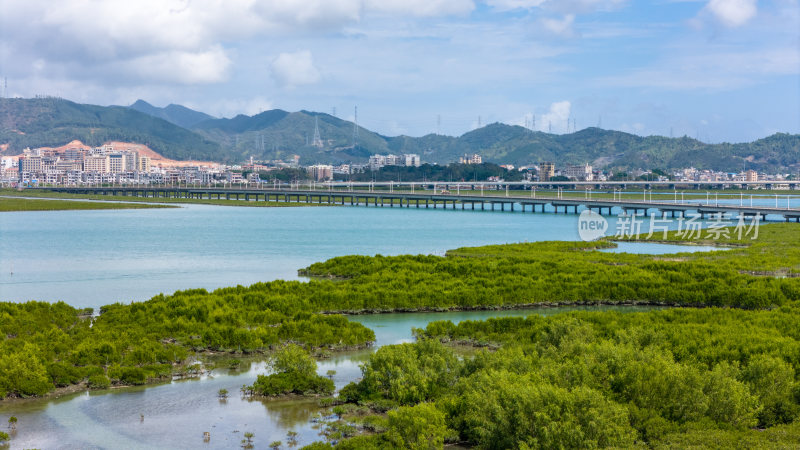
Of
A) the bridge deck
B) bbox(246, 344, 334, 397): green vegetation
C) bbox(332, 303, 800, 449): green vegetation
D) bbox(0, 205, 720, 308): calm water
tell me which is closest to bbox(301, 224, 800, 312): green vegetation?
bbox(0, 205, 720, 308): calm water

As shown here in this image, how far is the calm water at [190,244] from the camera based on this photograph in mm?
39156

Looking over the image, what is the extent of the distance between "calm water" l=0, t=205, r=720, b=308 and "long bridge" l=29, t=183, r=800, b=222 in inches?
329

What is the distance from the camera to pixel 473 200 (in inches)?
5074

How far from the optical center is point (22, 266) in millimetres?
46625

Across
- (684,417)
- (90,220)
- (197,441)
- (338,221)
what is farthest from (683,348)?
(90,220)

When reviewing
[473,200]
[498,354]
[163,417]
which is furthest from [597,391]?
[473,200]

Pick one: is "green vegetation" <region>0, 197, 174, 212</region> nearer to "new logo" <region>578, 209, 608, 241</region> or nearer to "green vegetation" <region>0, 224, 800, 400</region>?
"new logo" <region>578, 209, 608, 241</region>

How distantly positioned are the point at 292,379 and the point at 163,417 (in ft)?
9.66

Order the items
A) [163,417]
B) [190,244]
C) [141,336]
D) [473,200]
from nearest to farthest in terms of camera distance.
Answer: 1. [163,417]
2. [141,336]
3. [190,244]
4. [473,200]

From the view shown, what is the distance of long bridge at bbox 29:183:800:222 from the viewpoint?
305ft

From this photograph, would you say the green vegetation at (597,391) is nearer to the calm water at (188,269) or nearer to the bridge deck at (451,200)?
the calm water at (188,269)

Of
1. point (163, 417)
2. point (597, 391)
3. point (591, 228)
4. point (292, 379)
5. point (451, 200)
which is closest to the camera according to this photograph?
point (597, 391)

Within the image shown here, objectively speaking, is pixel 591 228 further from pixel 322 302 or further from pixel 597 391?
pixel 597 391

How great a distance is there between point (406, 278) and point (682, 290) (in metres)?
10.9
